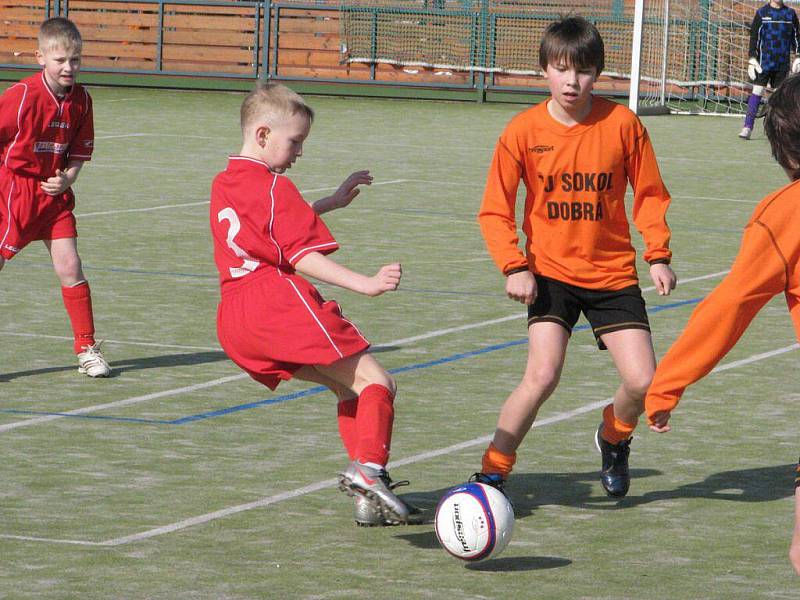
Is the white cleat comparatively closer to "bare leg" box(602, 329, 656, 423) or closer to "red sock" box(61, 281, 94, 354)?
"red sock" box(61, 281, 94, 354)

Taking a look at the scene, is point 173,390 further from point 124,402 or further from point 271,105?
point 271,105

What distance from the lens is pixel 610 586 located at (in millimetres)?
5258

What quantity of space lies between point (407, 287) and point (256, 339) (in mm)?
6203

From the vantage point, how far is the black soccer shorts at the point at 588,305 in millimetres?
6223

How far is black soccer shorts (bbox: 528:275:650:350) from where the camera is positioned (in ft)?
20.4

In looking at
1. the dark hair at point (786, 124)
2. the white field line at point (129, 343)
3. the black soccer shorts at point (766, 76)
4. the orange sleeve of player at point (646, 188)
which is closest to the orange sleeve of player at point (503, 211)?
the orange sleeve of player at point (646, 188)

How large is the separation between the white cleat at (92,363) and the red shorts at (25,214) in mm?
653

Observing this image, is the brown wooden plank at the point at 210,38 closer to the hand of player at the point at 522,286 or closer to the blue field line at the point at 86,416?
the blue field line at the point at 86,416

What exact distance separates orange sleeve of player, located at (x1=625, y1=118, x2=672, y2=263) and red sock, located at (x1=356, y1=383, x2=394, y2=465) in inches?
48.4

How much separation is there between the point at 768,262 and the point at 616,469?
2.39 metres

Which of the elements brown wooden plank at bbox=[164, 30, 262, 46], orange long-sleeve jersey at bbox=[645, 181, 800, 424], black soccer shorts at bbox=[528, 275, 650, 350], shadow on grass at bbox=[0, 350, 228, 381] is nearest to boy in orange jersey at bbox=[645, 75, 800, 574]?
orange long-sleeve jersey at bbox=[645, 181, 800, 424]

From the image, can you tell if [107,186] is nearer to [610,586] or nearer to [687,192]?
[687,192]

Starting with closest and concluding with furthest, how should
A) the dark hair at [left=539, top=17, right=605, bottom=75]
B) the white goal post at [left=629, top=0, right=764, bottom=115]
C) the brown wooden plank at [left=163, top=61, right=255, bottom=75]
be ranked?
the dark hair at [left=539, top=17, right=605, bottom=75] < the white goal post at [left=629, top=0, right=764, bottom=115] < the brown wooden plank at [left=163, top=61, right=255, bottom=75]

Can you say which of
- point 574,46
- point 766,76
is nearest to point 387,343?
point 574,46
